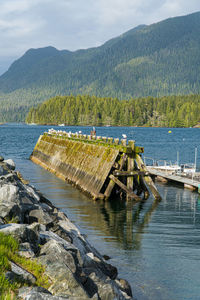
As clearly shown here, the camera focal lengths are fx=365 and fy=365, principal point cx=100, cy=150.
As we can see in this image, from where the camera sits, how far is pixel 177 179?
3269 centimetres

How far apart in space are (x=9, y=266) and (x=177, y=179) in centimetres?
2684

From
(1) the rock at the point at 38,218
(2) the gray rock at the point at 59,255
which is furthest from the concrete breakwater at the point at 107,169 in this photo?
(2) the gray rock at the point at 59,255

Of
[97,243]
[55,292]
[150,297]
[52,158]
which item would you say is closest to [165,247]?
[97,243]

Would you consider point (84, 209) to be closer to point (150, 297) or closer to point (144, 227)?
point (144, 227)

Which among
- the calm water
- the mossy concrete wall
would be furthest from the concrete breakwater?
the calm water

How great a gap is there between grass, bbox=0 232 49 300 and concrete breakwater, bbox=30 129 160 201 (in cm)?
1719

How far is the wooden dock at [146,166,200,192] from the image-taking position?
31156mm

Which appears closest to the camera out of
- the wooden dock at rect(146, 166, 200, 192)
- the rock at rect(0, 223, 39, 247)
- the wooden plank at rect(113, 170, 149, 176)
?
the rock at rect(0, 223, 39, 247)

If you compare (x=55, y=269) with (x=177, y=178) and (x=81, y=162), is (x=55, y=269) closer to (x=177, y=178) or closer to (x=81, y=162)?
(x=81, y=162)

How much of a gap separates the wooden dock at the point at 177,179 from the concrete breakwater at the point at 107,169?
455cm

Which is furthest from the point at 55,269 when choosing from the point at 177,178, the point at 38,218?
the point at 177,178

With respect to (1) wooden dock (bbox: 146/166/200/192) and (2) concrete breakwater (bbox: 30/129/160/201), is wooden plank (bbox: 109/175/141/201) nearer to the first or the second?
(2) concrete breakwater (bbox: 30/129/160/201)

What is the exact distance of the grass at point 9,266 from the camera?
6695mm

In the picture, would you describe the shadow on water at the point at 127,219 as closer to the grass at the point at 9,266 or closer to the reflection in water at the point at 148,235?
the reflection in water at the point at 148,235
